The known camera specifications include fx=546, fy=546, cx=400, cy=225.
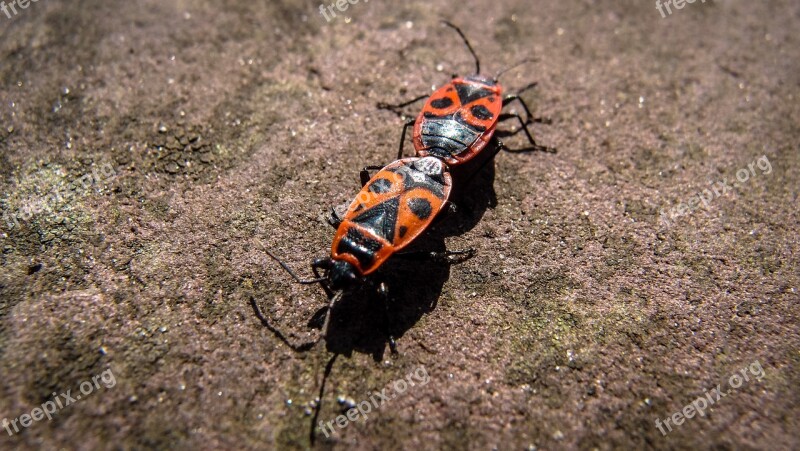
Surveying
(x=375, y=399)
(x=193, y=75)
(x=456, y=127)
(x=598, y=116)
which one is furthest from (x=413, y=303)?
(x=193, y=75)

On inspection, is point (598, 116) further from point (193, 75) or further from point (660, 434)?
point (193, 75)

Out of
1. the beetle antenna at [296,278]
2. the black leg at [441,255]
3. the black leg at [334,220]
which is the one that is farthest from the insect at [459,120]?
the beetle antenna at [296,278]

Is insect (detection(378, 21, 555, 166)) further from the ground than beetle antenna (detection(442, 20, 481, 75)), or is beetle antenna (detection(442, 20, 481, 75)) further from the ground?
beetle antenna (detection(442, 20, 481, 75))

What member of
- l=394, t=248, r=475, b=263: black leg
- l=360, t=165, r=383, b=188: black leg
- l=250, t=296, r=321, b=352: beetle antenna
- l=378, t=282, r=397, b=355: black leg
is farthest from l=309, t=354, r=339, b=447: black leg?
l=360, t=165, r=383, b=188: black leg

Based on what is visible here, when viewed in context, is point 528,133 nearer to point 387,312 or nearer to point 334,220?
point 334,220

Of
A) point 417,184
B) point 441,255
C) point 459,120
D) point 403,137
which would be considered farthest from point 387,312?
point 459,120

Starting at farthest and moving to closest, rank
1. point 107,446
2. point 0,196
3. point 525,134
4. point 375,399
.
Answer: point 525,134
point 0,196
point 375,399
point 107,446

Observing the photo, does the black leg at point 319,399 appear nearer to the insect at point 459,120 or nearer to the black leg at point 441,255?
the black leg at point 441,255

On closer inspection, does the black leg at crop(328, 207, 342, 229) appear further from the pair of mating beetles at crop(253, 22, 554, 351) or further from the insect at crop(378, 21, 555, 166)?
the insect at crop(378, 21, 555, 166)
